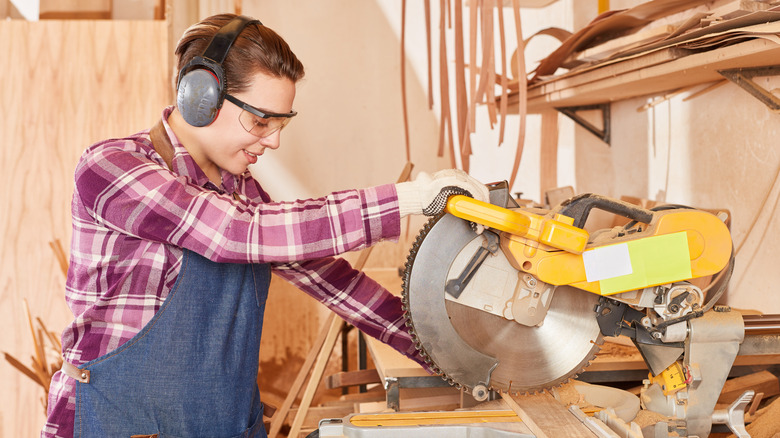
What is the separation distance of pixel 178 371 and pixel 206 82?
538mm

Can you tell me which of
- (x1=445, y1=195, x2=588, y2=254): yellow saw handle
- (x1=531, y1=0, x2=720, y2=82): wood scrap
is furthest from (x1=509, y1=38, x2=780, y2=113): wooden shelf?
(x1=445, y1=195, x2=588, y2=254): yellow saw handle

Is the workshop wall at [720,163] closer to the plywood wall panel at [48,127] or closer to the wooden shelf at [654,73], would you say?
the wooden shelf at [654,73]

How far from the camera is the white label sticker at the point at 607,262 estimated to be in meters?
1.14

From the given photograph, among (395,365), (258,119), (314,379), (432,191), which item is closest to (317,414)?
(314,379)

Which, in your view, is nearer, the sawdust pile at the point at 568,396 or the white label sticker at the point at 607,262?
the white label sticker at the point at 607,262

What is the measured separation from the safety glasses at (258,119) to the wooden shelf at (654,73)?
864mm

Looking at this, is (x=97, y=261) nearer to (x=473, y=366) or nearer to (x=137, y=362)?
(x=137, y=362)

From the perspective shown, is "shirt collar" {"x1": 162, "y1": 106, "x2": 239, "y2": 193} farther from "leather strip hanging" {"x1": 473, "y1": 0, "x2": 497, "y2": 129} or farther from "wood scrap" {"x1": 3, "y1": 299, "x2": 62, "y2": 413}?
"wood scrap" {"x1": 3, "y1": 299, "x2": 62, "y2": 413}

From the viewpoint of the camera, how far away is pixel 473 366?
1.25 meters

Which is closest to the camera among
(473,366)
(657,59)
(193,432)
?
(473,366)

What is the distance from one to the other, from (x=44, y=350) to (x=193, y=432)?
1683mm

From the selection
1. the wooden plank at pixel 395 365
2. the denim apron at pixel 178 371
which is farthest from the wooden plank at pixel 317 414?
the denim apron at pixel 178 371

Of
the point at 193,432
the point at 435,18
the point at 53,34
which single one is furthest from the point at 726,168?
the point at 53,34

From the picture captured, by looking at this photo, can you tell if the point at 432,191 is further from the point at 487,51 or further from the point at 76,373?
the point at 487,51
